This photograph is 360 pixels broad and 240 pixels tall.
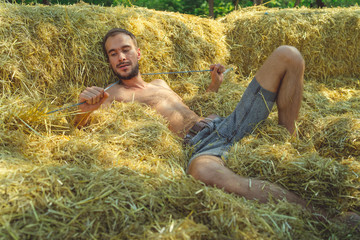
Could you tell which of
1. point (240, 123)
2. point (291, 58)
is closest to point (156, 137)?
point (240, 123)

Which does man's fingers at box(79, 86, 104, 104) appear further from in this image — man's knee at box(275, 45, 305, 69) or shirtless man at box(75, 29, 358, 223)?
man's knee at box(275, 45, 305, 69)

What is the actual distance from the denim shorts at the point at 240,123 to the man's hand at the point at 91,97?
0.85 m

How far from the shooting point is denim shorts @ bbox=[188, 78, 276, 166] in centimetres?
235

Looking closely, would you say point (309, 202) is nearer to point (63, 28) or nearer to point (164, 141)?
point (164, 141)

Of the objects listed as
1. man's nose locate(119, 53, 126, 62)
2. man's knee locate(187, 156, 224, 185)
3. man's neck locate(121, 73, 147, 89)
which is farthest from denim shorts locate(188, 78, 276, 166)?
man's nose locate(119, 53, 126, 62)

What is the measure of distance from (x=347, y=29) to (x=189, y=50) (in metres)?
2.49

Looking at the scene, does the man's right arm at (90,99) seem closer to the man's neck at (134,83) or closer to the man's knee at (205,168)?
the man's neck at (134,83)

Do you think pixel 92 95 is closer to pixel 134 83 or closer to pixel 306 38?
pixel 134 83

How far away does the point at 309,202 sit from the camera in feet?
5.66

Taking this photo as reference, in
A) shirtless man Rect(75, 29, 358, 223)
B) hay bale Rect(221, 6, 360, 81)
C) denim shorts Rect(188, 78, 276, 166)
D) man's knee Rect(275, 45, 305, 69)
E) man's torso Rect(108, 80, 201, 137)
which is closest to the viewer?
shirtless man Rect(75, 29, 358, 223)

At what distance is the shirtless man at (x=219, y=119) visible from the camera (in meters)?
1.83

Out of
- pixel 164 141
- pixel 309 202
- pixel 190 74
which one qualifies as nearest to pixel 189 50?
pixel 190 74

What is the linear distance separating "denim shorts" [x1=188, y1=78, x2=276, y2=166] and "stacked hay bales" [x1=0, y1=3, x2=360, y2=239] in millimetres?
97

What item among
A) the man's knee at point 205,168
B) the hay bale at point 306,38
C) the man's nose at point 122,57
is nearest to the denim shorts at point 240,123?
the man's knee at point 205,168
